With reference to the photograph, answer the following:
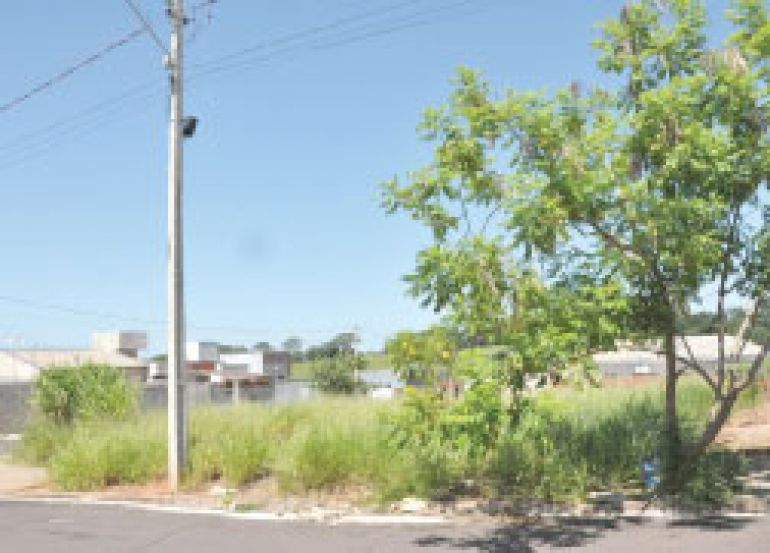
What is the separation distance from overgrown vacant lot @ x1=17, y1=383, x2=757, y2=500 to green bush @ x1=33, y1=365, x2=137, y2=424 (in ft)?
10.0

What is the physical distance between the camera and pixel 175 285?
1341 centimetres

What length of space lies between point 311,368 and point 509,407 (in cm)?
3962

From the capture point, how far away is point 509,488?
34.7 feet

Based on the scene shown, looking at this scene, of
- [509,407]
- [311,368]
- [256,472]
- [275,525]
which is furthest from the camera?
[311,368]

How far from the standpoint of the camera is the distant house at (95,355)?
51.1m

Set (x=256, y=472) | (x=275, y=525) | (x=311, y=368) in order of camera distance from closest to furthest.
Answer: (x=275, y=525) < (x=256, y=472) < (x=311, y=368)

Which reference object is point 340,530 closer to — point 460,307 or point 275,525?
point 275,525

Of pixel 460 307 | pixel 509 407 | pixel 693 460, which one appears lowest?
pixel 693 460

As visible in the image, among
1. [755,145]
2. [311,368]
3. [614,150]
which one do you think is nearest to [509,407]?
[614,150]

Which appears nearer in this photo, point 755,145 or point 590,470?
point 755,145

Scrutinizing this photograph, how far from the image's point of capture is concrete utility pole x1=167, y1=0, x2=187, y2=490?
43.1ft

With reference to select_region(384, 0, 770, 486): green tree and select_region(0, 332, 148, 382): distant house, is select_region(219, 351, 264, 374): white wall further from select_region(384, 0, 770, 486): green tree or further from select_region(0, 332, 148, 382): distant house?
select_region(384, 0, 770, 486): green tree

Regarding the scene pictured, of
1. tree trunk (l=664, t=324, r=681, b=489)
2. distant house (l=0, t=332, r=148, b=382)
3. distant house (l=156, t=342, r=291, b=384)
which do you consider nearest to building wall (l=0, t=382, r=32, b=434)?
tree trunk (l=664, t=324, r=681, b=489)

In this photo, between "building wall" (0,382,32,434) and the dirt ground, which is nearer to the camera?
the dirt ground
